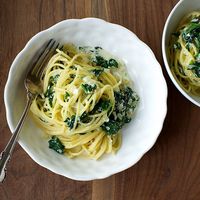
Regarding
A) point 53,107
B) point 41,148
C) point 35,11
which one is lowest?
point 41,148

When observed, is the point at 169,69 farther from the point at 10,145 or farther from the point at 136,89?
the point at 10,145

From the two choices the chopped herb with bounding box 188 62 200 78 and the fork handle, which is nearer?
the fork handle

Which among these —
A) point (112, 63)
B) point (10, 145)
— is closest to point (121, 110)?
point (112, 63)

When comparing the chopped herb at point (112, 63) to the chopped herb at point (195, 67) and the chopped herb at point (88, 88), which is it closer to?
the chopped herb at point (88, 88)

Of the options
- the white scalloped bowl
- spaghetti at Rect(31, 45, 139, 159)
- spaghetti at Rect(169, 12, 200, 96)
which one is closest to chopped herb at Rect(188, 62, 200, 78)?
spaghetti at Rect(169, 12, 200, 96)

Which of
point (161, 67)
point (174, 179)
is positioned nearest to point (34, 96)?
point (161, 67)

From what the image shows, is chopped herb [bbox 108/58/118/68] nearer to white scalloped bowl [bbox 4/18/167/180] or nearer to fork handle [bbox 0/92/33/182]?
white scalloped bowl [bbox 4/18/167/180]

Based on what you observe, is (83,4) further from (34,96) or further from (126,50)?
(34,96)
